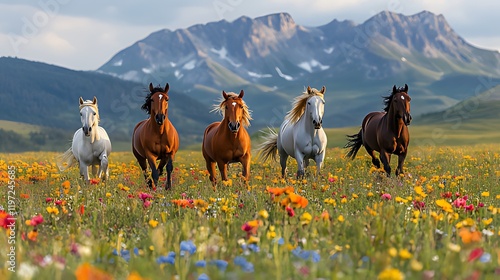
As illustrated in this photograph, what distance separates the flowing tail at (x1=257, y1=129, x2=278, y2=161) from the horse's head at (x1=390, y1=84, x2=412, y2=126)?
4.42 meters

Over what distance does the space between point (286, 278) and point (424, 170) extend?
12418 mm

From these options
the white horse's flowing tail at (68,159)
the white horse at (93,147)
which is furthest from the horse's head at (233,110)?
the white horse's flowing tail at (68,159)

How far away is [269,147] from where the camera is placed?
1797 centimetres

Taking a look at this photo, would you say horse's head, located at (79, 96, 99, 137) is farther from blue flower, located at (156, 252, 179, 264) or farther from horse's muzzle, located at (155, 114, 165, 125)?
blue flower, located at (156, 252, 179, 264)

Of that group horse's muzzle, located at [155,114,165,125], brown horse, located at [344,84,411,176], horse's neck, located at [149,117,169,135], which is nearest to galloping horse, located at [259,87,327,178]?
brown horse, located at [344,84,411,176]

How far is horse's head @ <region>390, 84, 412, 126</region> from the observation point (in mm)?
13841

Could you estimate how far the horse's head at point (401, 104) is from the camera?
13841 mm

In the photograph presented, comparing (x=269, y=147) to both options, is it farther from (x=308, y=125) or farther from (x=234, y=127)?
(x=234, y=127)

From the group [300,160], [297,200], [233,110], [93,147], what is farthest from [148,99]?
[297,200]

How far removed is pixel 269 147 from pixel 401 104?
519 centimetres

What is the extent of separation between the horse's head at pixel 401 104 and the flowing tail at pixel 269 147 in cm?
442

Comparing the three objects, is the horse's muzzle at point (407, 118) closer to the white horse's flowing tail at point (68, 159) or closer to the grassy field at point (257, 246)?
the grassy field at point (257, 246)

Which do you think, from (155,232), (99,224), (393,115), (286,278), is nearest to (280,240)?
(286,278)

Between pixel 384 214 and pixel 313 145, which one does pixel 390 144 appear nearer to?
pixel 313 145
